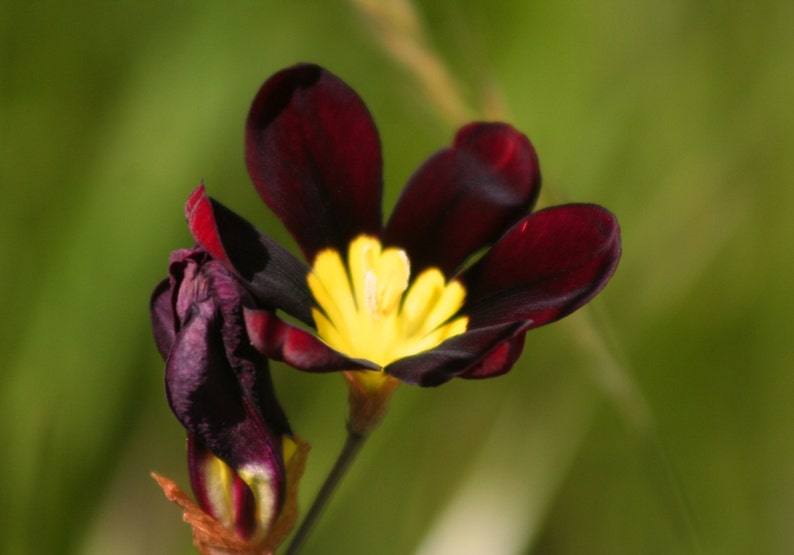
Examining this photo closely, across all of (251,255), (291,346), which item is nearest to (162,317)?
(251,255)

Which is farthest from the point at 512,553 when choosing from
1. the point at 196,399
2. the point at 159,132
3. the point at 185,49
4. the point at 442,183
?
the point at 185,49

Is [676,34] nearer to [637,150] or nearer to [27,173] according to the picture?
[637,150]

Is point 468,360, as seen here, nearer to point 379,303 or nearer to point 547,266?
point 547,266

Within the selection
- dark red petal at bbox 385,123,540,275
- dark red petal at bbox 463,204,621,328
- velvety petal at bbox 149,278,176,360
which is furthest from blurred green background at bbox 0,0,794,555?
velvety petal at bbox 149,278,176,360

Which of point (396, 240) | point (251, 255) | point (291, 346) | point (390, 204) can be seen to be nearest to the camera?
point (291, 346)

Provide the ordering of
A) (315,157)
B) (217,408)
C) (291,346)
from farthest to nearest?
(315,157)
(217,408)
(291,346)

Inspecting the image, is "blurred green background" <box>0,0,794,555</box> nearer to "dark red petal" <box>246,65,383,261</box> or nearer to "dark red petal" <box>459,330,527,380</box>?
"dark red petal" <box>246,65,383,261</box>
